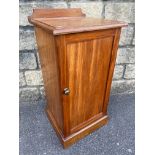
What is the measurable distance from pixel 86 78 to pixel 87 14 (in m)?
0.70

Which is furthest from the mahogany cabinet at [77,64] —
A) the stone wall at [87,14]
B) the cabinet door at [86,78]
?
the stone wall at [87,14]

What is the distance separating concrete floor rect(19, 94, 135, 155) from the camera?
1615 millimetres

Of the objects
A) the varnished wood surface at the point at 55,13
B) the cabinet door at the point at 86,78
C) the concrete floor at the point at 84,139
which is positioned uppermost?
the varnished wood surface at the point at 55,13

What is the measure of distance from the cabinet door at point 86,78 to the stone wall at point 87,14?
557 millimetres

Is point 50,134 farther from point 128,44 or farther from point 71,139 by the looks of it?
point 128,44

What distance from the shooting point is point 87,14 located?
178 cm

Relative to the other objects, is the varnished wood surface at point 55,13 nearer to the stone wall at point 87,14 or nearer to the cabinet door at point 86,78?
the stone wall at point 87,14

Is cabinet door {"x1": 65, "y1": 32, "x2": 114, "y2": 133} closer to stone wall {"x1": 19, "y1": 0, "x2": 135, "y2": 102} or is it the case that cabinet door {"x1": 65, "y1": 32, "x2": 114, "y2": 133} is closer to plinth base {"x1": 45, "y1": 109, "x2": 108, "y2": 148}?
plinth base {"x1": 45, "y1": 109, "x2": 108, "y2": 148}

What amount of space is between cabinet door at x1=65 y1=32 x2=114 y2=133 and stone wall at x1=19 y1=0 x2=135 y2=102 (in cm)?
56

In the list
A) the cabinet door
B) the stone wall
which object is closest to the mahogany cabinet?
the cabinet door

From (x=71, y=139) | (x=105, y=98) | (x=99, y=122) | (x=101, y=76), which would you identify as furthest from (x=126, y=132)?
(x=101, y=76)

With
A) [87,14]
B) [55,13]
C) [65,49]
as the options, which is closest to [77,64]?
[65,49]

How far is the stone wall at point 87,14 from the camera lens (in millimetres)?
1688

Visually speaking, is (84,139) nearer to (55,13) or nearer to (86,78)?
(86,78)
